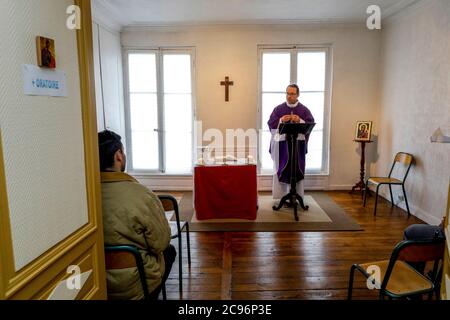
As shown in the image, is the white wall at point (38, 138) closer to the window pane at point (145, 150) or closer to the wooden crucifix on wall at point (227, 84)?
the wooden crucifix on wall at point (227, 84)

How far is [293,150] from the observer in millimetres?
3986

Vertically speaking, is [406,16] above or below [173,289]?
above

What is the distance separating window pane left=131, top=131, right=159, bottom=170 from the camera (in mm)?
5383

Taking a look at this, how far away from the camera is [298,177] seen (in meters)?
4.26

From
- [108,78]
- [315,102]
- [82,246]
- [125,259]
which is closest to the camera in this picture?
[82,246]

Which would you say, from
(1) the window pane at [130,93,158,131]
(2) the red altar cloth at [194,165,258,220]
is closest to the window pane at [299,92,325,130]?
(2) the red altar cloth at [194,165,258,220]

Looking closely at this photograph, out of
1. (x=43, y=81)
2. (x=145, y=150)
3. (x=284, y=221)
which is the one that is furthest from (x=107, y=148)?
(x=145, y=150)

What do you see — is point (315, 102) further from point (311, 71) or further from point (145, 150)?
point (145, 150)

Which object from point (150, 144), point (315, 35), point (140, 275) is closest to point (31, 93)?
point (140, 275)

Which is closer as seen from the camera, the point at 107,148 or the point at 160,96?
the point at 107,148

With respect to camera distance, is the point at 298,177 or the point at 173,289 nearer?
the point at 173,289

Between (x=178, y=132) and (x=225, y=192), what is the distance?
6.48ft

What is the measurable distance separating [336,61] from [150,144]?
3252mm

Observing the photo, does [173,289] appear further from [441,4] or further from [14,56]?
[441,4]
